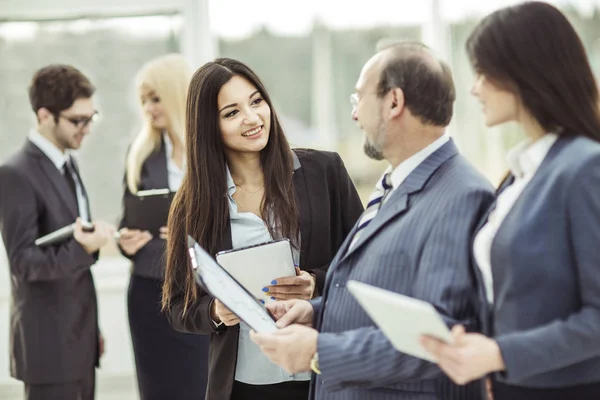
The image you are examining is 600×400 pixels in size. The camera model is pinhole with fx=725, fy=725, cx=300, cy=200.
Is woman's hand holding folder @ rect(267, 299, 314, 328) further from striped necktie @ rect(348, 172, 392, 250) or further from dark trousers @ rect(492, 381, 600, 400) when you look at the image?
dark trousers @ rect(492, 381, 600, 400)

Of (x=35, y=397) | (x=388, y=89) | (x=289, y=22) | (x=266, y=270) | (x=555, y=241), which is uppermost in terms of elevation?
(x=289, y=22)

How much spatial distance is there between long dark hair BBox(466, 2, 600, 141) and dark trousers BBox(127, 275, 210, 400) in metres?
2.32

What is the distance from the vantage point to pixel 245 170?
2.15 metres

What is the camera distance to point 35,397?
120 inches

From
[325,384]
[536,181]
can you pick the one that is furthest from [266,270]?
[536,181]

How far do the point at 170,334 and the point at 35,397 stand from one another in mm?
622

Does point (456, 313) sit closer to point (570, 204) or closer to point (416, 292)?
point (416, 292)

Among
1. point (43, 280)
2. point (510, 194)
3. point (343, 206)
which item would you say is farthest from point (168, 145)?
point (510, 194)

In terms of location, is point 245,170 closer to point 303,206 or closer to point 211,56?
point 303,206

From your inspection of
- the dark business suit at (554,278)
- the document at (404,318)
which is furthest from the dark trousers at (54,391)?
the dark business suit at (554,278)

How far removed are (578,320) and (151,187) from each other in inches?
97.7

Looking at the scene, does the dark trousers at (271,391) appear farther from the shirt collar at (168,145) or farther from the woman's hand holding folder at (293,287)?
the shirt collar at (168,145)

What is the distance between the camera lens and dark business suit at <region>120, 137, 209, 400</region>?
3.29 meters

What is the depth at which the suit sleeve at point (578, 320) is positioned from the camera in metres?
1.18
